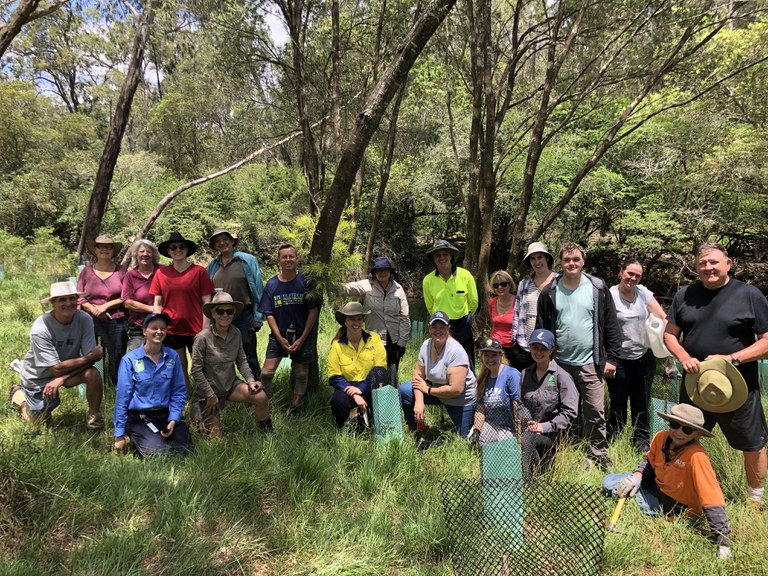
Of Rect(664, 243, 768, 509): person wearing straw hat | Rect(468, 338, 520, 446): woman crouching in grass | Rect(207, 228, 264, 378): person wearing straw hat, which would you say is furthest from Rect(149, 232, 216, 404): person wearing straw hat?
Rect(664, 243, 768, 509): person wearing straw hat

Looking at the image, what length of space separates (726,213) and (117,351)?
1246 cm

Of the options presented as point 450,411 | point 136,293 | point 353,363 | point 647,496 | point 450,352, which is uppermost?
point 136,293

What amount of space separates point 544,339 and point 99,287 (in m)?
4.41

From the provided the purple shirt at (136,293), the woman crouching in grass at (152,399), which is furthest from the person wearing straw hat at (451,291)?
the purple shirt at (136,293)

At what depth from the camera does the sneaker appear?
4.14 metres

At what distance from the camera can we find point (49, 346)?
4043 mm

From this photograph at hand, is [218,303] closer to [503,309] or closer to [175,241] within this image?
[175,241]

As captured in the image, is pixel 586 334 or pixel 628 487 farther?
pixel 586 334

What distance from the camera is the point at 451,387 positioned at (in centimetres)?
416

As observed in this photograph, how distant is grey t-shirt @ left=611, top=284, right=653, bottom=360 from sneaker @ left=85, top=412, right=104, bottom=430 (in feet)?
15.6

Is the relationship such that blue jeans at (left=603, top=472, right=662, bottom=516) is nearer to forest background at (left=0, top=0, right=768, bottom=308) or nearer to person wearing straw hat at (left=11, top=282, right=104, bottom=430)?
forest background at (left=0, top=0, right=768, bottom=308)

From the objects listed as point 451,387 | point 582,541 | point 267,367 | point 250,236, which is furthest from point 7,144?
point 582,541

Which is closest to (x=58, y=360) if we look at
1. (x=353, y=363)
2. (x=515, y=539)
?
(x=353, y=363)

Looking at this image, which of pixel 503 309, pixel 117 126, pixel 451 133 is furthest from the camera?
pixel 451 133
